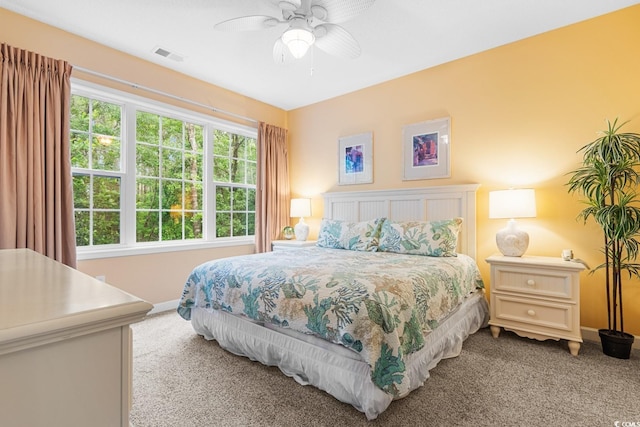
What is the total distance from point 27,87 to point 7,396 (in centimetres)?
314

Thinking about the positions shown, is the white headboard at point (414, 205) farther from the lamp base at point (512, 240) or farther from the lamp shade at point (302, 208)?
the lamp base at point (512, 240)

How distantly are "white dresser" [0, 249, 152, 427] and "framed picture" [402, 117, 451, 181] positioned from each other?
347cm

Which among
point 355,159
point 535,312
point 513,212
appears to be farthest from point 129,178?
point 535,312

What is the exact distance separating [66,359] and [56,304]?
13cm

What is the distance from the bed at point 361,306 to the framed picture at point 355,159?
1.04 metres

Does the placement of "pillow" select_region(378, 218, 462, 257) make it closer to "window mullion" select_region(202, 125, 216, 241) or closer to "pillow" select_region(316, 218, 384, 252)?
"pillow" select_region(316, 218, 384, 252)

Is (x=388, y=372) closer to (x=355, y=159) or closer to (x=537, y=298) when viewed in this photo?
(x=537, y=298)

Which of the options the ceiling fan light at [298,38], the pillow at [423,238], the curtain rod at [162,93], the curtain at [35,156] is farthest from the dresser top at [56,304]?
the curtain rod at [162,93]

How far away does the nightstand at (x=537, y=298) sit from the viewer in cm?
241

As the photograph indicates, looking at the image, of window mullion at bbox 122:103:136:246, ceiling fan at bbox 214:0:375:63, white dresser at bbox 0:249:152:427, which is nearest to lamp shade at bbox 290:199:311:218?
window mullion at bbox 122:103:136:246

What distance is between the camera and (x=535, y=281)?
256 centimetres

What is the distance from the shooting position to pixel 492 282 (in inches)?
109

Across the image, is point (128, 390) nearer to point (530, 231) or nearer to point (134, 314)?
point (134, 314)

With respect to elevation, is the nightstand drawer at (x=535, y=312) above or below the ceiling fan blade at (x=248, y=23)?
below
